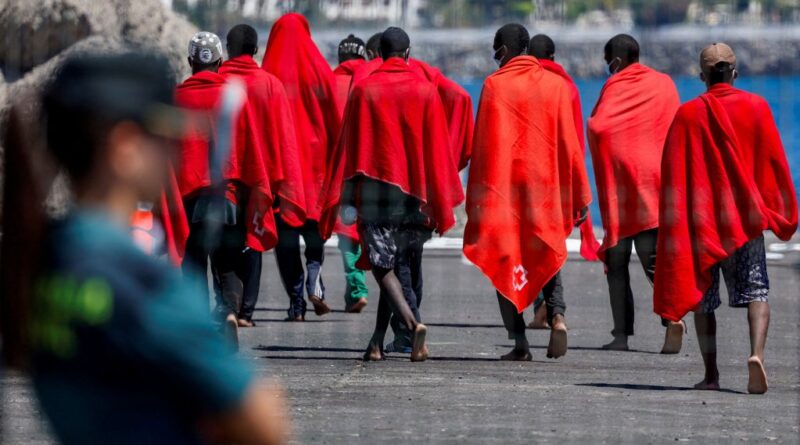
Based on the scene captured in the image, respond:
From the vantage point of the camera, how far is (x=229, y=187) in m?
9.61

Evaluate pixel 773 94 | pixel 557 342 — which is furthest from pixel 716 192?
pixel 773 94

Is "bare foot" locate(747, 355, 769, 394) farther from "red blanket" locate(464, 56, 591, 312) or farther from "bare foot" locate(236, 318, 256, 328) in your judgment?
"bare foot" locate(236, 318, 256, 328)

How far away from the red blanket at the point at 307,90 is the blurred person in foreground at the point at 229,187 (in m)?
1.57

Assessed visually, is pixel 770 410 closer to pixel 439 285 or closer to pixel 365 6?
pixel 365 6

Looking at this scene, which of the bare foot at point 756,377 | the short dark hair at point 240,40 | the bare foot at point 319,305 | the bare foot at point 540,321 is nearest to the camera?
the bare foot at point 756,377

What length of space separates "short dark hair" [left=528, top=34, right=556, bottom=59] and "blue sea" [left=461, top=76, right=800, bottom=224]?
108 cm

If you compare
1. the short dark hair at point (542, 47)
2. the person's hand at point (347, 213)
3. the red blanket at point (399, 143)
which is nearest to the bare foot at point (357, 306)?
the person's hand at point (347, 213)

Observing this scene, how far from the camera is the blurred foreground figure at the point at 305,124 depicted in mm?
11273

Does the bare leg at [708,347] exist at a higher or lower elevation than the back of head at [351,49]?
lower

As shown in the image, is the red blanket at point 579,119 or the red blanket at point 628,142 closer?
the red blanket at point 579,119

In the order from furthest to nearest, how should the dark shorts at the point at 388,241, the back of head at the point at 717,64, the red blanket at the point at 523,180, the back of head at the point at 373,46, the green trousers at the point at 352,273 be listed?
the green trousers at the point at 352,273 < the back of head at the point at 373,46 < the red blanket at the point at 523,180 < the dark shorts at the point at 388,241 < the back of head at the point at 717,64

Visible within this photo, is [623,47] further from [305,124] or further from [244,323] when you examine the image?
[244,323]

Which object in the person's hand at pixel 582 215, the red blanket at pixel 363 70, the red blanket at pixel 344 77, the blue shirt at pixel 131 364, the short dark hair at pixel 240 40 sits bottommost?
the person's hand at pixel 582 215

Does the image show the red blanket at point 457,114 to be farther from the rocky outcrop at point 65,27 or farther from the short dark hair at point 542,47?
the rocky outcrop at point 65,27
